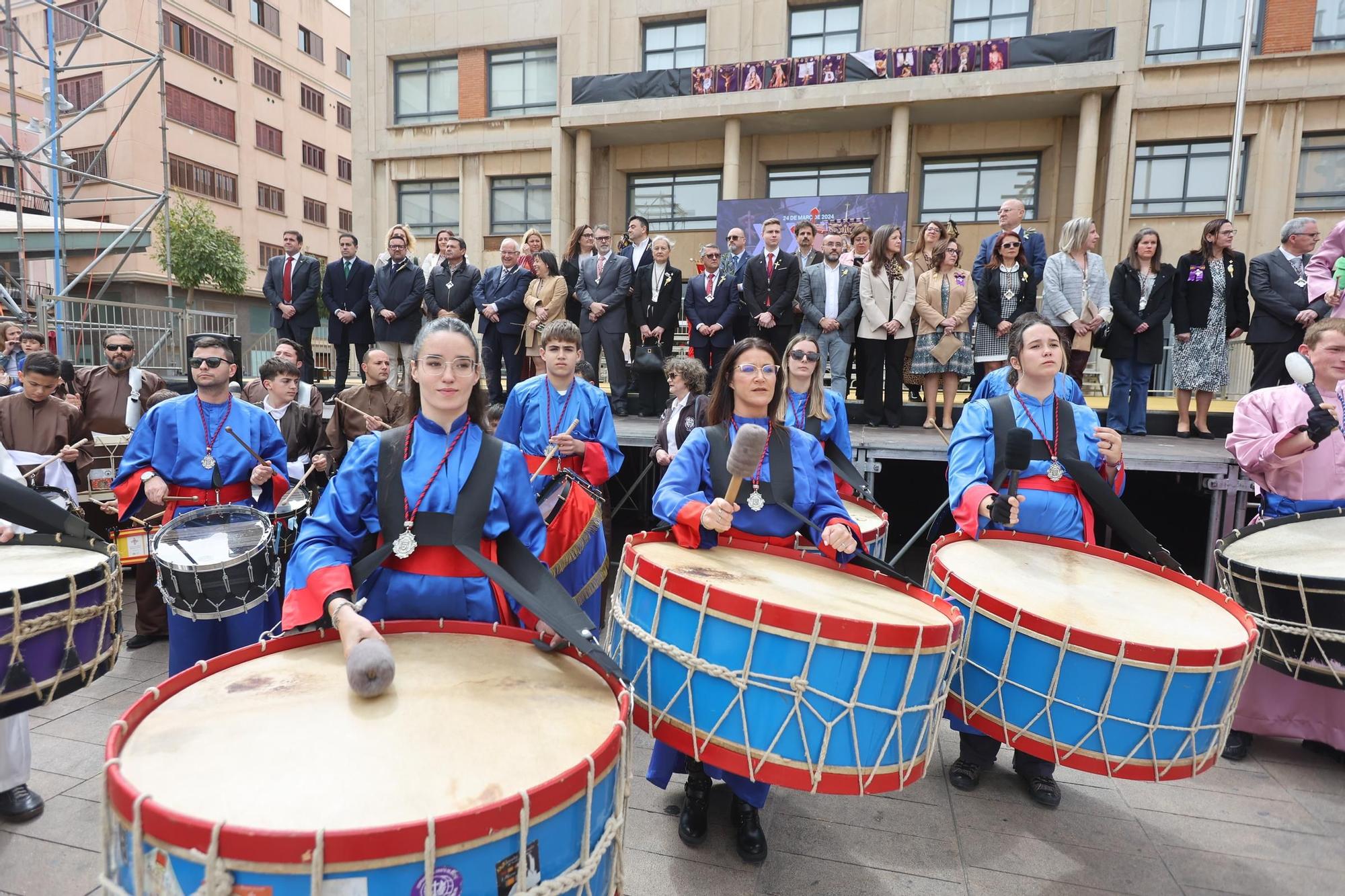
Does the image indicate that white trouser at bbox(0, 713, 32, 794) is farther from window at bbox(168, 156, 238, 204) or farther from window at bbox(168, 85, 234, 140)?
window at bbox(168, 85, 234, 140)

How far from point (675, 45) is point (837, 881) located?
1912cm

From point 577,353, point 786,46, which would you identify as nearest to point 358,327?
point 577,353

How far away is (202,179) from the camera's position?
26438 millimetres

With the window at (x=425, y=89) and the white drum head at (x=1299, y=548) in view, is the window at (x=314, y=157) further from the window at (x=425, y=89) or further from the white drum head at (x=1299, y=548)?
the white drum head at (x=1299, y=548)

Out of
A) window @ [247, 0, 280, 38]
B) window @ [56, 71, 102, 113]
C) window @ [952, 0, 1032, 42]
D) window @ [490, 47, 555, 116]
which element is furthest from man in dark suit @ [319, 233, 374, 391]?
window @ [247, 0, 280, 38]

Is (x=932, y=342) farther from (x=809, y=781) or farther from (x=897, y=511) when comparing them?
(x=809, y=781)

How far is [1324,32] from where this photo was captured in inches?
580

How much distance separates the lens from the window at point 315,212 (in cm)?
3166

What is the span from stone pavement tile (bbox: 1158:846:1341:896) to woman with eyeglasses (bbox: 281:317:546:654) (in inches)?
102

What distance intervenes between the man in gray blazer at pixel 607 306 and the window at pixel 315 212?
29.1 m

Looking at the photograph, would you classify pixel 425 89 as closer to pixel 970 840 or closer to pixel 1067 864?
pixel 970 840

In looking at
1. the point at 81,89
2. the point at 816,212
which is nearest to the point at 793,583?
the point at 816,212

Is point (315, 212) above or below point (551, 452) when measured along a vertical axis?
above

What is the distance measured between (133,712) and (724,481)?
1.92 metres
